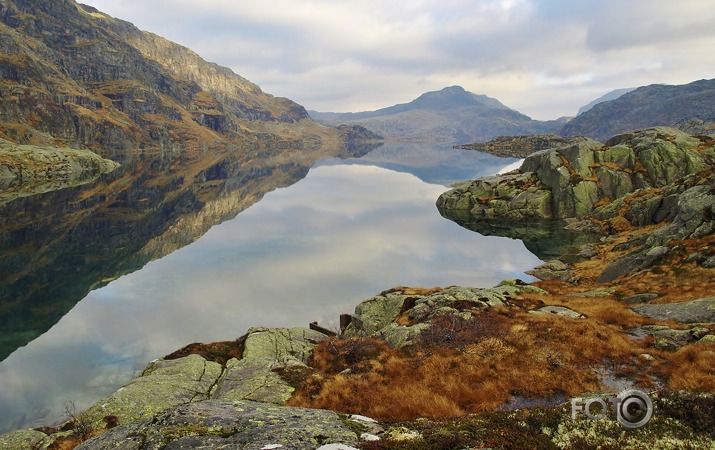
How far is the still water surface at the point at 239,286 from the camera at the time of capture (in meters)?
30.4

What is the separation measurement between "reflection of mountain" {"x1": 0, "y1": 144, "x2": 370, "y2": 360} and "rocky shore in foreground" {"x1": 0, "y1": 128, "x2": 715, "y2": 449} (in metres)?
25.8

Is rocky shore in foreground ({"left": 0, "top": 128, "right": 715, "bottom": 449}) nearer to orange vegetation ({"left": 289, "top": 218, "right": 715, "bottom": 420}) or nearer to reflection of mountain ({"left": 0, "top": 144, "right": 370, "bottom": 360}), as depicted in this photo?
orange vegetation ({"left": 289, "top": 218, "right": 715, "bottom": 420})

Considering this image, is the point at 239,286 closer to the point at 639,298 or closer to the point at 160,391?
the point at 160,391

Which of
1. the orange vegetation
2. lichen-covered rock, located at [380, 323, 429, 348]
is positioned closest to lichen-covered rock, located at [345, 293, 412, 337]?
lichen-covered rock, located at [380, 323, 429, 348]

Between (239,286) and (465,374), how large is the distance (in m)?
37.2

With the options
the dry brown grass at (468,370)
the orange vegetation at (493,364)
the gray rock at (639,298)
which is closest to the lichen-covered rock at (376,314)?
the orange vegetation at (493,364)

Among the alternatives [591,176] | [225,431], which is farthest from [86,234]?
[591,176]

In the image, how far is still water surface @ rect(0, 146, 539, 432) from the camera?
3044 centimetres

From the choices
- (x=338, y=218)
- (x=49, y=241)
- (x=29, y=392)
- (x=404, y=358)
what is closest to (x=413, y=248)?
(x=338, y=218)

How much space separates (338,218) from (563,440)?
8416 cm

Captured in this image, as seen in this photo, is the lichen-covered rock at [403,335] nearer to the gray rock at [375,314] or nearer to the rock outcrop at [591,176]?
the gray rock at [375,314]

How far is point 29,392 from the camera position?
91.7 ft

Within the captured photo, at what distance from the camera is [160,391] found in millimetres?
19000

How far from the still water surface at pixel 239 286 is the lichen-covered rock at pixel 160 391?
938 cm
